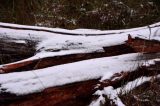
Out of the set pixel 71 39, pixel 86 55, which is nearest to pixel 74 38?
pixel 71 39

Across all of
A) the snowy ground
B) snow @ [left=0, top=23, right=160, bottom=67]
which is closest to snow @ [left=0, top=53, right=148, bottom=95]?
the snowy ground

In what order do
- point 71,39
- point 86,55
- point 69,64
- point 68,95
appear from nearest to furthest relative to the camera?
point 68,95 < point 69,64 < point 86,55 < point 71,39

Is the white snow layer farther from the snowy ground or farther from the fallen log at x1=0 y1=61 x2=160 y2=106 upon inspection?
the fallen log at x1=0 y1=61 x2=160 y2=106

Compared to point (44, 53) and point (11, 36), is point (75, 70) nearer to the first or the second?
point (44, 53)

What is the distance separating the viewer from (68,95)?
2.57 m

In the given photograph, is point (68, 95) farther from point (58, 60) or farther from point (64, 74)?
point (58, 60)

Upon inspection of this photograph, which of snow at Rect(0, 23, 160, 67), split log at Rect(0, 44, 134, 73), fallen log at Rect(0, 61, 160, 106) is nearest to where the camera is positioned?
fallen log at Rect(0, 61, 160, 106)

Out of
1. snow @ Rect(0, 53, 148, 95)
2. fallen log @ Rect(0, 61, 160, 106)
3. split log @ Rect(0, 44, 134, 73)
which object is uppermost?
split log @ Rect(0, 44, 134, 73)

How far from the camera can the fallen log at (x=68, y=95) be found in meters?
2.43

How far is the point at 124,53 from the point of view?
305 centimetres

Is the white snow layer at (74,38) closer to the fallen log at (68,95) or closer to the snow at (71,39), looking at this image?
the snow at (71,39)

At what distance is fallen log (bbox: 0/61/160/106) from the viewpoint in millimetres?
2426

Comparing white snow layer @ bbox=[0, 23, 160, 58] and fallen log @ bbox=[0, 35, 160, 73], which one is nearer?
fallen log @ bbox=[0, 35, 160, 73]

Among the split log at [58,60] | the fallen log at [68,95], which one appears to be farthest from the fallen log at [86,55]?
the fallen log at [68,95]
